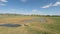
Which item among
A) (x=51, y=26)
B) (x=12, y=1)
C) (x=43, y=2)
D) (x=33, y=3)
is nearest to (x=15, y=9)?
(x=12, y=1)

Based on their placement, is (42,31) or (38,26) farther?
(38,26)

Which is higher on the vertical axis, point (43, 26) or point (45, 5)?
point (45, 5)

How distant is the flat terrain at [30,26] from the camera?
498 cm

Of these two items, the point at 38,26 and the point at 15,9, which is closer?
the point at 15,9

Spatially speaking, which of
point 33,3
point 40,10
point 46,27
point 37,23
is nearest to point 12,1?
point 33,3

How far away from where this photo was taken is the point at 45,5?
189 inches

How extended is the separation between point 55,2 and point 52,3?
136 millimetres

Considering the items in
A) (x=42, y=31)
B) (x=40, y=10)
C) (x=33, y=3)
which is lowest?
(x=42, y=31)

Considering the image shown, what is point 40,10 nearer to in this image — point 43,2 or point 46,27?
point 43,2

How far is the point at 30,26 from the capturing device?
19.2ft

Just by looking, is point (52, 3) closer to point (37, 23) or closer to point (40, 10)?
point (40, 10)

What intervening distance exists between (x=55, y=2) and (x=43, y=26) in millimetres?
1244

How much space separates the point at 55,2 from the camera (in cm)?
479

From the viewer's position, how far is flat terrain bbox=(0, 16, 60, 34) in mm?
4984
